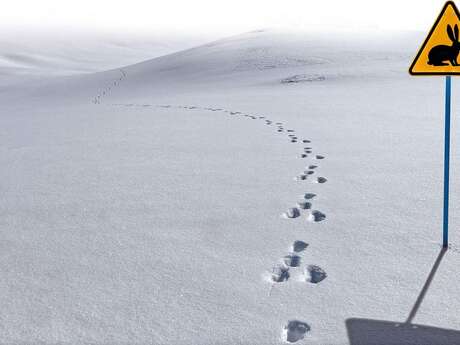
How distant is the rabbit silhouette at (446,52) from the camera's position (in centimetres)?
304

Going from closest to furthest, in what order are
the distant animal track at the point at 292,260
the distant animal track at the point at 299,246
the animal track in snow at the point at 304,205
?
1. the distant animal track at the point at 292,260
2. the distant animal track at the point at 299,246
3. the animal track in snow at the point at 304,205

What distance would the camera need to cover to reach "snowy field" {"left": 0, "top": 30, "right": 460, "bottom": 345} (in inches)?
103

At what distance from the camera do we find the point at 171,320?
2627mm

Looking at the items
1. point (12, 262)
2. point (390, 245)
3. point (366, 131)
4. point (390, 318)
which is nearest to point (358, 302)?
point (390, 318)

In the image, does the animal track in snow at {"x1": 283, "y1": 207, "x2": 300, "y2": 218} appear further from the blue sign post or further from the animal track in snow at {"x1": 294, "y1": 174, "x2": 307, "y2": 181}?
the blue sign post

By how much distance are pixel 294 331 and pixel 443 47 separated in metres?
1.73

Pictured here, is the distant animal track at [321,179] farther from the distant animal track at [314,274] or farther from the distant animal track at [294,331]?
the distant animal track at [294,331]

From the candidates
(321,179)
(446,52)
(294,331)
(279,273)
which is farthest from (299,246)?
(321,179)

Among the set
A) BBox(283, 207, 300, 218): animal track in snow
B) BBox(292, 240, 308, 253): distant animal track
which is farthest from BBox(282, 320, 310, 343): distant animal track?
BBox(283, 207, 300, 218): animal track in snow

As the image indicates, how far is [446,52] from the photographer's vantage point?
3.07 m

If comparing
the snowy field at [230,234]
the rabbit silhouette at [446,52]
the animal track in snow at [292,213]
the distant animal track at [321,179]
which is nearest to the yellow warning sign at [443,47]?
the rabbit silhouette at [446,52]

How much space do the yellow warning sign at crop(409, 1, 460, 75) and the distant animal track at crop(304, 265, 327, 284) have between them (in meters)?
1.23

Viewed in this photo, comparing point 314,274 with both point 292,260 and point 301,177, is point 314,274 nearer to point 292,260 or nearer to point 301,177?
point 292,260

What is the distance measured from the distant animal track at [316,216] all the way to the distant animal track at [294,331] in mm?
1549
